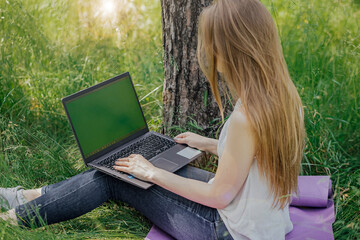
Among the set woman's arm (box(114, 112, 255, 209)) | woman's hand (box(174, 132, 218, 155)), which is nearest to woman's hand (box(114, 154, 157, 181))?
woman's arm (box(114, 112, 255, 209))

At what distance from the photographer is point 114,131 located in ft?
7.73

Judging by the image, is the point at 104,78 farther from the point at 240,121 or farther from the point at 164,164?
the point at 240,121

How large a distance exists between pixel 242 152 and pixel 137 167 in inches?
24.1

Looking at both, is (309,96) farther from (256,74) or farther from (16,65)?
(16,65)

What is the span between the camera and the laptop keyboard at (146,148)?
2.26m

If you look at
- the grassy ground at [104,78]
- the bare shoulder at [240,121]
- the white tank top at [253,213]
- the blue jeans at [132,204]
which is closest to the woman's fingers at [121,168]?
the blue jeans at [132,204]

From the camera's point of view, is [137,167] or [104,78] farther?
[104,78]

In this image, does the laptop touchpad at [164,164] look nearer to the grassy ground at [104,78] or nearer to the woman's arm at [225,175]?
the woman's arm at [225,175]

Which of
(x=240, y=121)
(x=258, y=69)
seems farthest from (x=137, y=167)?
(x=258, y=69)

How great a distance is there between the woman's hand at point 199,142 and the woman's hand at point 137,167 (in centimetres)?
36

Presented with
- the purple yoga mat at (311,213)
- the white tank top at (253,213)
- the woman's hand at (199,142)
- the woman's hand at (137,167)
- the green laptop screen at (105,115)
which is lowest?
the purple yoga mat at (311,213)

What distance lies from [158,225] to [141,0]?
3.02 meters

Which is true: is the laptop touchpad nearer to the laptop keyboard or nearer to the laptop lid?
the laptop keyboard

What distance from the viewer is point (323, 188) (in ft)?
7.59
